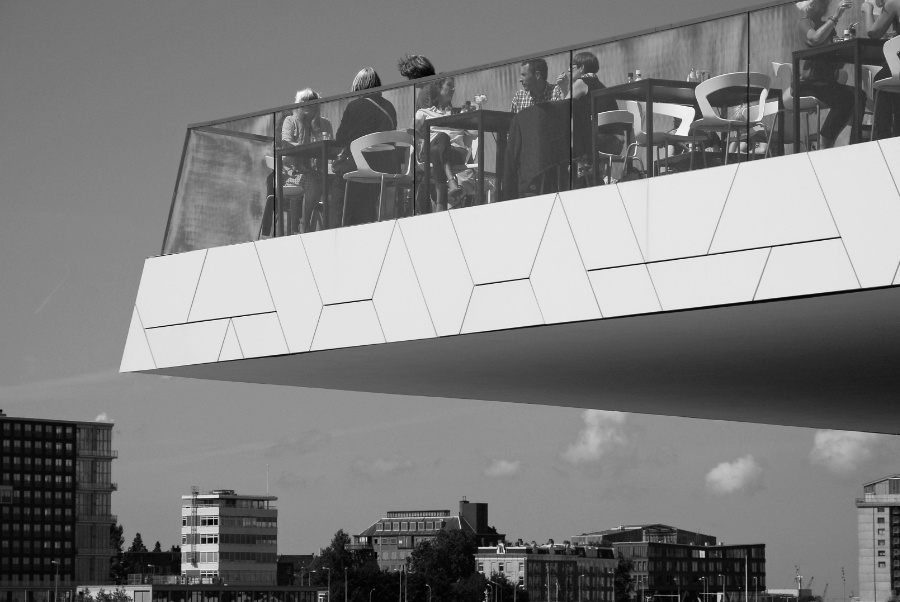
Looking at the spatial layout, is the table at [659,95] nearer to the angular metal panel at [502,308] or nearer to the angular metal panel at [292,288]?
the angular metal panel at [502,308]

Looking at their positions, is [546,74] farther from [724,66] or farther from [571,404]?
[571,404]

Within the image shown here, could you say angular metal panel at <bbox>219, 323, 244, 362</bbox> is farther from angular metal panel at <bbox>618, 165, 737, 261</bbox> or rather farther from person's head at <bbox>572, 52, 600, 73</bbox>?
angular metal panel at <bbox>618, 165, 737, 261</bbox>

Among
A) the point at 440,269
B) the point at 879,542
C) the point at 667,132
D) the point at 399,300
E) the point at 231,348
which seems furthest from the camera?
the point at 879,542

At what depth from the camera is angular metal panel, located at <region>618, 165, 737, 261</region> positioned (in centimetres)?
738

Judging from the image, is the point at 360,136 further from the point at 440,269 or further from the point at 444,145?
the point at 440,269

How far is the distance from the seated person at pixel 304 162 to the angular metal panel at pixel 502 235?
1.50 m

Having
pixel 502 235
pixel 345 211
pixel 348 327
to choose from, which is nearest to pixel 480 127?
pixel 502 235

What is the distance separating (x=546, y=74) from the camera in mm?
8516

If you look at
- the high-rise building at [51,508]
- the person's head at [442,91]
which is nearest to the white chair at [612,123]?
the person's head at [442,91]

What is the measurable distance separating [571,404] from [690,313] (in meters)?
5.90

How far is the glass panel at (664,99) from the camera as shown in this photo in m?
7.75

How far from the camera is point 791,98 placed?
7516 millimetres

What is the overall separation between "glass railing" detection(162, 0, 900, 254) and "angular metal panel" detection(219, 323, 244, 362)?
727mm

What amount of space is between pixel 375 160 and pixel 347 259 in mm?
727
